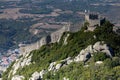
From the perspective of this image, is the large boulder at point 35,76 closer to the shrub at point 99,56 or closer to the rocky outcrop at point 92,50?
the rocky outcrop at point 92,50

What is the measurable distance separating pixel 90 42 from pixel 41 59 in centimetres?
432

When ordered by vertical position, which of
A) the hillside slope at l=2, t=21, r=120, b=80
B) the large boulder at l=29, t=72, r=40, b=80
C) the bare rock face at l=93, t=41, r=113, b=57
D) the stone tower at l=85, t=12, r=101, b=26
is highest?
the stone tower at l=85, t=12, r=101, b=26

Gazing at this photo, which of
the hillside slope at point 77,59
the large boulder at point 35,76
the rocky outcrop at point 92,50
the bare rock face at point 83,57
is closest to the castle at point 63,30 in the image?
the hillside slope at point 77,59

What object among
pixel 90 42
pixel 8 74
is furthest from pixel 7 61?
pixel 90 42

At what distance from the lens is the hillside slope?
31.4m

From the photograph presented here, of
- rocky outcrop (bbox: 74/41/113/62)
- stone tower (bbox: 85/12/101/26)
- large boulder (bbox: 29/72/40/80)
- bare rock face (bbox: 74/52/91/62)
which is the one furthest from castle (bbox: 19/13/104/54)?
large boulder (bbox: 29/72/40/80)

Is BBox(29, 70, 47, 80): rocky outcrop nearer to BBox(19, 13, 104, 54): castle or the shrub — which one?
the shrub

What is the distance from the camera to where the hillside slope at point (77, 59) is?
31.4 metres

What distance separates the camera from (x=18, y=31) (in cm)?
17338

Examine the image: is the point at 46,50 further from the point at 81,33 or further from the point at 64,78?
the point at 64,78

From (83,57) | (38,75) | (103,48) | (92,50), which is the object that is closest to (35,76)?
(38,75)

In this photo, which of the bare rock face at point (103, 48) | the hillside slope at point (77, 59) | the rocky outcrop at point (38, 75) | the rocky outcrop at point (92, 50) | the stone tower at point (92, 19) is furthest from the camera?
the stone tower at point (92, 19)

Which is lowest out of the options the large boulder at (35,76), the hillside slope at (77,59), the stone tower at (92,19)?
the large boulder at (35,76)

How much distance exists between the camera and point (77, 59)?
110 feet
